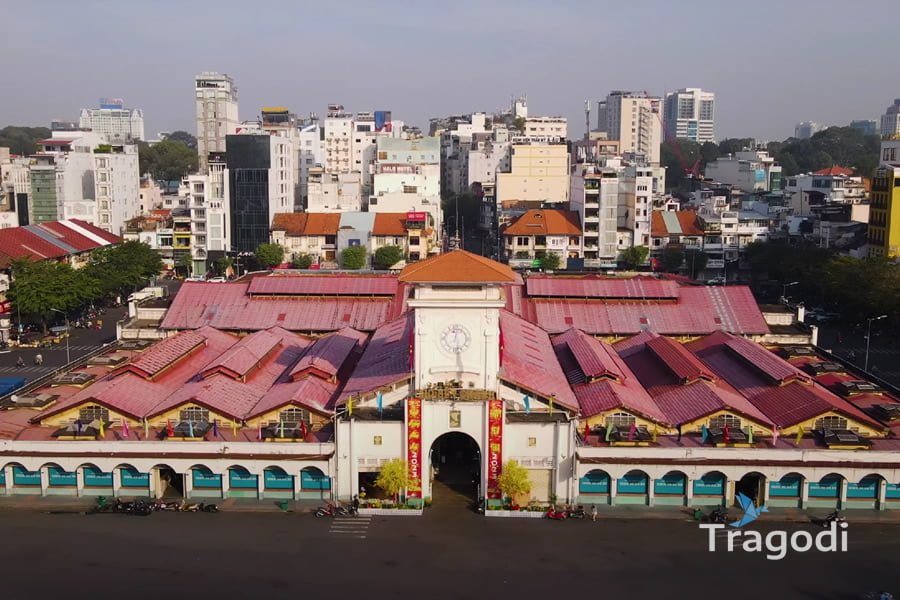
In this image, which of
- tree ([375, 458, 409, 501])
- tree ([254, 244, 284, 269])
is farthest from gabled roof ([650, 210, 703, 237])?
tree ([375, 458, 409, 501])

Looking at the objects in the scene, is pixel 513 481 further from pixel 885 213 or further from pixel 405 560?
pixel 885 213

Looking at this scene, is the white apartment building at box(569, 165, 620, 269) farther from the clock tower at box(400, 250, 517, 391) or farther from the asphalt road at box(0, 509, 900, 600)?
the asphalt road at box(0, 509, 900, 600)

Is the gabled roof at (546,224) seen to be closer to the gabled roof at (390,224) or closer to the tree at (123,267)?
the gabled roof at (390,224)

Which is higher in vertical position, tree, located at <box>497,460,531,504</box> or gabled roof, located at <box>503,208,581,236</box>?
gabled roof, located at <box>503,208,581,236</box>

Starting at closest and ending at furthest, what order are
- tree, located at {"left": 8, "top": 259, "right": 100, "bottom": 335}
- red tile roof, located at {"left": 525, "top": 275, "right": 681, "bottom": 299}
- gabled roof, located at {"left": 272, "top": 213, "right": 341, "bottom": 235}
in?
red tile roof, located at {"left": 525, "top": 275, "right": 681, "bottom": 299} < tree, located at {"left": 8, "top": 259, "right": 100, "bottom": 335} < gabled roof, located at {"left": 272, "top": 213, "right": 341, "bottom": 235}

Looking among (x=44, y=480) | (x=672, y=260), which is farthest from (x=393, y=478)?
(x=672, y=260)

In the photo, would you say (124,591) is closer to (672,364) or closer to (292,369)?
(292,369)

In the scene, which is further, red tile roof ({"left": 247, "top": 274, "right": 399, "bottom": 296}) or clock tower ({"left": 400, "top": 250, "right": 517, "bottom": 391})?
red tile roof ({"left": 247, "top": 274, "right": 399, "bottom": 296})
